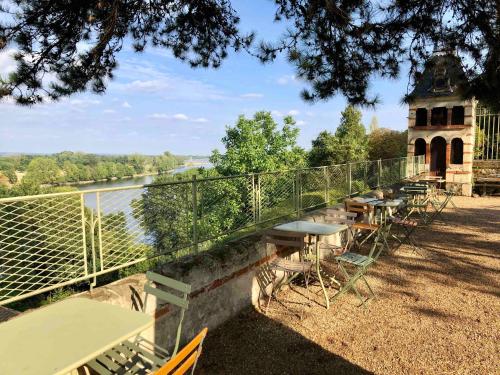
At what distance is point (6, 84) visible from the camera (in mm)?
5000

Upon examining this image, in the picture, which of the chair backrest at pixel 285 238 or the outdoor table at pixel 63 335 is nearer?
the outdoor table at pixel 63 335

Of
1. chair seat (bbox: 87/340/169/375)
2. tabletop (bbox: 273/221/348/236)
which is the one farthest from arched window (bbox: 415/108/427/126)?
chair seat (bbox: 87/340/169/375)

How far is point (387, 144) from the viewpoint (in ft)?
99.9

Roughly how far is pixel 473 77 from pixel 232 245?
167 inches

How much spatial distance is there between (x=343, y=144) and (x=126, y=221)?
106ft

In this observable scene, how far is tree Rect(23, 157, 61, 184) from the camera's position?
3098cm

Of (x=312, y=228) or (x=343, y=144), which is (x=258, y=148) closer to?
(x=343, y=144)

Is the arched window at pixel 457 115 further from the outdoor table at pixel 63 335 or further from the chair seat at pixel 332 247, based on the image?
the outdoor table at pixel 63 335

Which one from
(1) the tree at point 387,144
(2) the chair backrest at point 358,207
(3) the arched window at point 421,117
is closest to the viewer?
(2) the chair backrest at point 358,207

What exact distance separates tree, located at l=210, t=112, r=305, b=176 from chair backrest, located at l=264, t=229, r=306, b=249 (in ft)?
97.4

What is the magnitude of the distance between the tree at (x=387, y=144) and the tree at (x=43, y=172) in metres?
28.3

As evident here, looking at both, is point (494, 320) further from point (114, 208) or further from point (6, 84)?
point (6, 84)

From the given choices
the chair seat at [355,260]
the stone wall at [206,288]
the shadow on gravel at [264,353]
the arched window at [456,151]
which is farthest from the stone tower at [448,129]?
the shadow on gravel at [264,353]

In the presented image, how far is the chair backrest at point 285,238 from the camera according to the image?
488 cm
